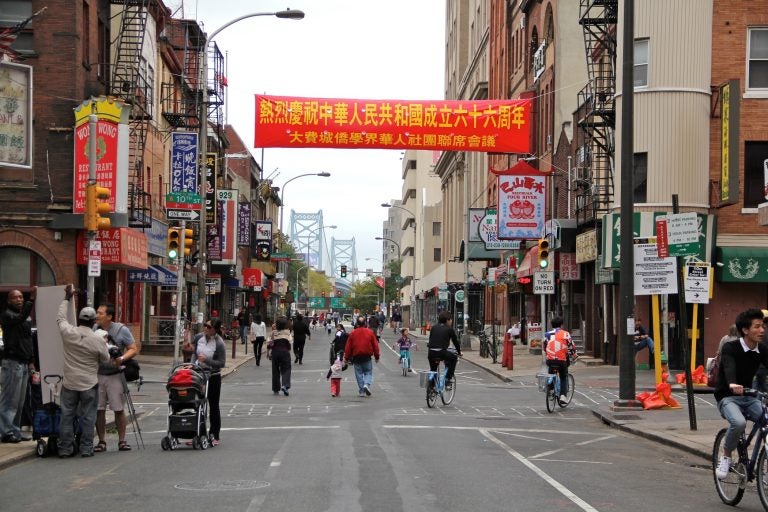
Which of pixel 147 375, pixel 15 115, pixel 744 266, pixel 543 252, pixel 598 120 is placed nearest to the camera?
pixel 15 115

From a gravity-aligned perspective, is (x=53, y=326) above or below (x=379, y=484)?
above

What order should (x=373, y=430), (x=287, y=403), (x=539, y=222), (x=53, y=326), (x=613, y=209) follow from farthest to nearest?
(x=539, y=222), (x=613, y=209), (x=287, y=403), (x=373, y=430), (x=53, y=326)

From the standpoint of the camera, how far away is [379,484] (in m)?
11.9

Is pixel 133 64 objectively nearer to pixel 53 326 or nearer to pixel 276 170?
pixel 53 326

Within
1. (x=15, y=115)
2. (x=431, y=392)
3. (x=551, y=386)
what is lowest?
(x=431, y=392)

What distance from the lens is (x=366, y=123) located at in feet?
107

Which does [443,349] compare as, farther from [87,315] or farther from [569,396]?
[87,315]

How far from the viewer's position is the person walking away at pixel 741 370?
11.2 metres

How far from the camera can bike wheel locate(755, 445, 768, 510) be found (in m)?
10.5

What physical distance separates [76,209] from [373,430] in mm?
16774

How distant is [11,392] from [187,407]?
237 cm

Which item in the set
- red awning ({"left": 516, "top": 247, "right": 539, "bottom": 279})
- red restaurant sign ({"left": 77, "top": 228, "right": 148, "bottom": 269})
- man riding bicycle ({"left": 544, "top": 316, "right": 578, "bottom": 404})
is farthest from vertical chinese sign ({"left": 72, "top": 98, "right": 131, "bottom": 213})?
red awning ({"left": 516, "top": 247, "right": 539, "bottom": 279})

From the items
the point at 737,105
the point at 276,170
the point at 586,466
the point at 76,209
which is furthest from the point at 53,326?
the point at 276,170

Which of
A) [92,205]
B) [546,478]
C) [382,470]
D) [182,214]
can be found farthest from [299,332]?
[546,478]
